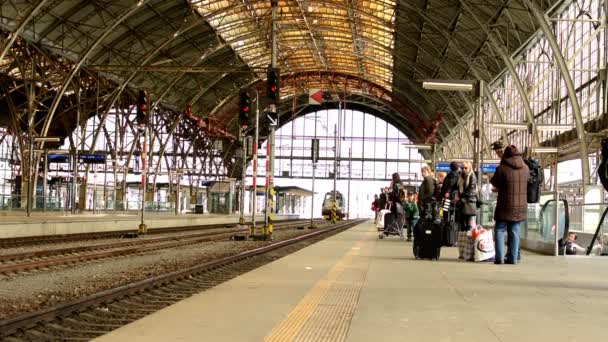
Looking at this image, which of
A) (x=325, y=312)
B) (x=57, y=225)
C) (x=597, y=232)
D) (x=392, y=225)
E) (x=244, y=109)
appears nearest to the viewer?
(x=325, y=312)

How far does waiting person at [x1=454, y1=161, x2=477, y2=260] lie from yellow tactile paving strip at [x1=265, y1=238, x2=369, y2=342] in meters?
3.50

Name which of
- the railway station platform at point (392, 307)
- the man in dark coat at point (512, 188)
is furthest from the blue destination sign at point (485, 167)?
the railway station platform at point (392, 307)

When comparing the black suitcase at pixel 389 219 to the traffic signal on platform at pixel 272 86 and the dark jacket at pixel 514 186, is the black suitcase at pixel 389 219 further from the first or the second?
the dark jacket at pixel 514 186

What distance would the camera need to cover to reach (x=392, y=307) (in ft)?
22.5

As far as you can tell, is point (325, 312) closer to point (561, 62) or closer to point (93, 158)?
point (561, 62)

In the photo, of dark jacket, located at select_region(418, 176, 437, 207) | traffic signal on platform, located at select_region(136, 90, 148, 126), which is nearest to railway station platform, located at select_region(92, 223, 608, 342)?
dark jacket, located at select_region(418, 176, 437, 207)

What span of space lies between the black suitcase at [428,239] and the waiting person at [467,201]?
42 cm

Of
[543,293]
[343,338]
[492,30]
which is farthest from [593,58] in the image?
[343,338]

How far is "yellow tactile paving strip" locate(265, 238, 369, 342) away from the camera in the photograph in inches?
217

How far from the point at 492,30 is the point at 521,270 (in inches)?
1171

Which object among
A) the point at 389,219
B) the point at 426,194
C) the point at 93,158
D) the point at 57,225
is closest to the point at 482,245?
the point at 426,194

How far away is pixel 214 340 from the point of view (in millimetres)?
5273

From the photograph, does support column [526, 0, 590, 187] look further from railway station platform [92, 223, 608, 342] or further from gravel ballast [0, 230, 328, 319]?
railway station platform [92, 223, 608, 342]

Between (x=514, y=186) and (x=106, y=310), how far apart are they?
21.1 ft
